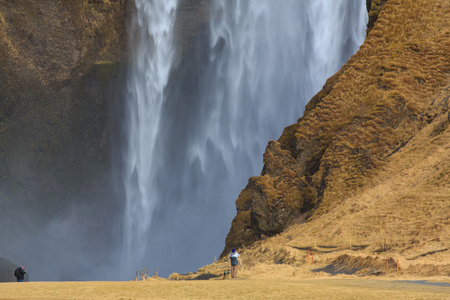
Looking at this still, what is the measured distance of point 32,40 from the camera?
66.0 m

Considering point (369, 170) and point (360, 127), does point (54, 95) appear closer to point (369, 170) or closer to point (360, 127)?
point (360, 127)

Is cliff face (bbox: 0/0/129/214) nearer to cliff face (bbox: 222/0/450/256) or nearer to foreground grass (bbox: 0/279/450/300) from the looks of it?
cliff face (bbox: 222/0/450/256)

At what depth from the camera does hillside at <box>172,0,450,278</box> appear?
80.2ft

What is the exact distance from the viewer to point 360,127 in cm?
3409

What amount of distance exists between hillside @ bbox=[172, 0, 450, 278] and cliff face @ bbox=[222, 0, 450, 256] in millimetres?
67

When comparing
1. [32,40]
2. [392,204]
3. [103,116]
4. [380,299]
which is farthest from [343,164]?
[32,40]

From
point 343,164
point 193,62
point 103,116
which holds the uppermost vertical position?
point 193,62

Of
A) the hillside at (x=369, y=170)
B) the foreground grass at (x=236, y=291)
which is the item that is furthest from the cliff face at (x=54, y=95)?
the foreground grass at (x=236, y=291)

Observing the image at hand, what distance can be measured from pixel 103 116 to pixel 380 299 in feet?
191

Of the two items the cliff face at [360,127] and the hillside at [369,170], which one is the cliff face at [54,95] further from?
the cliff face at [360,127]

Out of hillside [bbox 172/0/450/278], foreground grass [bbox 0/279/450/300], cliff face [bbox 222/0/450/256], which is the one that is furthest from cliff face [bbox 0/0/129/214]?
foreground grass [bbox 0/279/450/300]

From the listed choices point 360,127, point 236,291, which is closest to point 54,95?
point 360,127

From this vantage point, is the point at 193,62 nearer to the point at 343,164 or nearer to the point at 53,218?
the point at 53,218

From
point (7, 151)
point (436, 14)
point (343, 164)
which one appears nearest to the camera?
point (343, 164)
